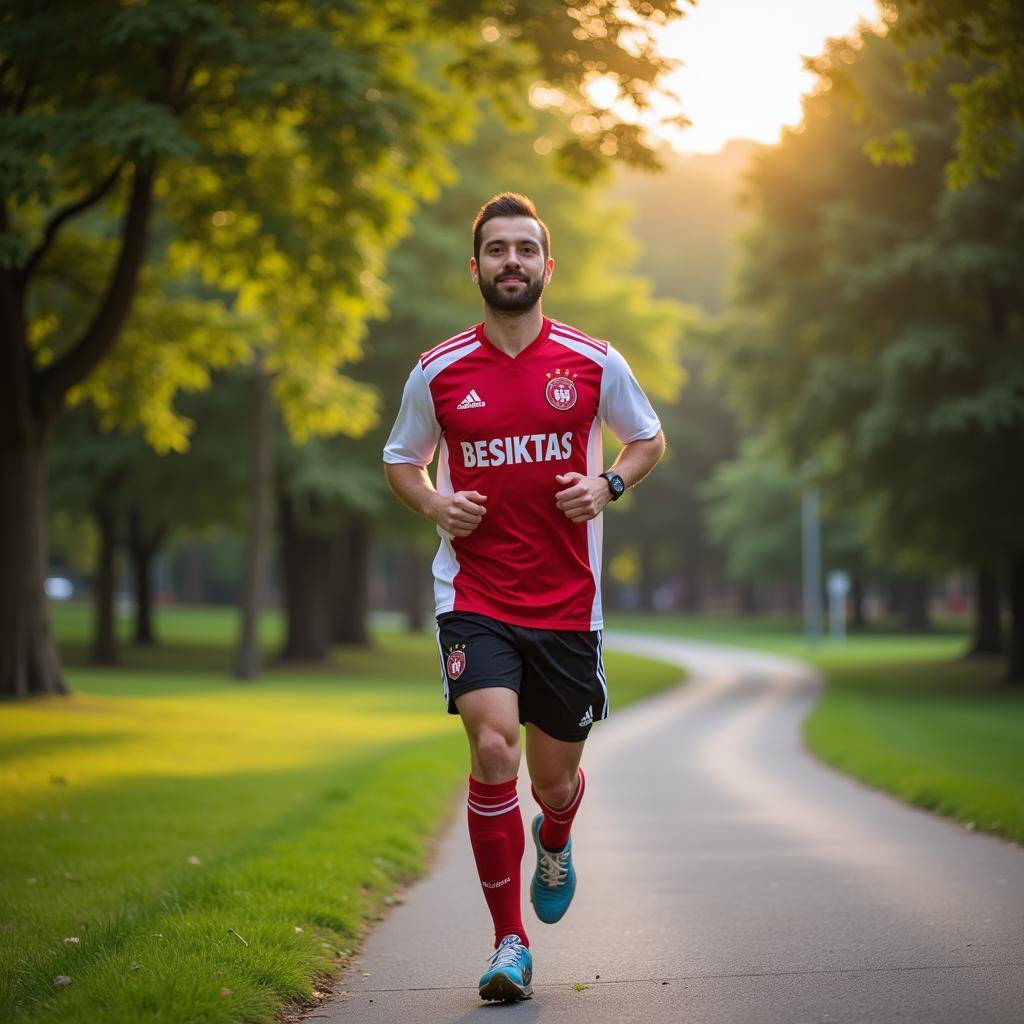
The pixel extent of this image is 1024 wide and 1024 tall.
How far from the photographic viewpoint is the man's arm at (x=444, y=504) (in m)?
4.86

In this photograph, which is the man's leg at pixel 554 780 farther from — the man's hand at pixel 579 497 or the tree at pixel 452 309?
the tree at pixel 452 309

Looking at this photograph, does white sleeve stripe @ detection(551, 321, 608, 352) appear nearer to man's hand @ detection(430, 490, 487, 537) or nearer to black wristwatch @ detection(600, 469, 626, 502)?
black wristwatch @ detection(600, 469, 626, 502)

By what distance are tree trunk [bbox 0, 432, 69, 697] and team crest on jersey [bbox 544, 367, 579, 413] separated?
1280cm

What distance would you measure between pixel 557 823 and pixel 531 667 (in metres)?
0.65

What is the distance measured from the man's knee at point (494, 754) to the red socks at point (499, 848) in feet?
0.14

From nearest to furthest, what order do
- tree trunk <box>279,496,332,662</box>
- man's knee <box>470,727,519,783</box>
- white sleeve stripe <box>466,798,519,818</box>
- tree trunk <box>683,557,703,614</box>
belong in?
man's knee <box>470,727,519,783</box>, white sleeve stripe <box>466,798,519,818</box>, tree trunk <box>279,496,332,662</box>, tree trunk <box>683,557,703,614</box>

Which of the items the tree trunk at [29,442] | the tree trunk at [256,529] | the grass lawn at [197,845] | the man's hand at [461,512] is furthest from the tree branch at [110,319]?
the man's hand at [461,512]

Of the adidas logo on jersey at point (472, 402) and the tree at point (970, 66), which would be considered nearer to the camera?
the adidas logo on jersey at point (472, 402)

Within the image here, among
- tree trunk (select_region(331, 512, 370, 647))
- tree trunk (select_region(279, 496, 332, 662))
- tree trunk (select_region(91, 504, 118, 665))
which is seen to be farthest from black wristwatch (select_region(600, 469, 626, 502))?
tree trunk (select_region(331, 512, 370, 647))

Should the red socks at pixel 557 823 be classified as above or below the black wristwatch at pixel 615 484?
below

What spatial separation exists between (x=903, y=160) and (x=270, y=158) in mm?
9171

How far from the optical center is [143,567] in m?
42.8

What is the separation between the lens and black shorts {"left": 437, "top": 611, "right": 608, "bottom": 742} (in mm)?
4867

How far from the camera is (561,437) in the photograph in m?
5.00
